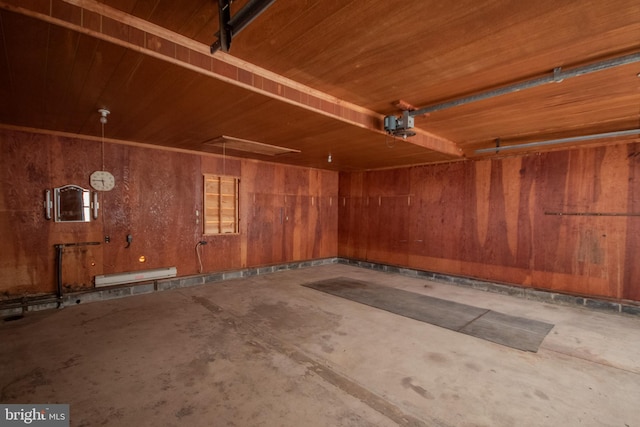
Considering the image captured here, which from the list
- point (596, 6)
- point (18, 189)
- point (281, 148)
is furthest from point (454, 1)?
point (18, 189)

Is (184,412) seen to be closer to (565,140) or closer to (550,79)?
(550,79)

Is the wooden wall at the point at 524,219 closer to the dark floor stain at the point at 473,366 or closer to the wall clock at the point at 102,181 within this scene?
the dark floor stain at the point at 473,366

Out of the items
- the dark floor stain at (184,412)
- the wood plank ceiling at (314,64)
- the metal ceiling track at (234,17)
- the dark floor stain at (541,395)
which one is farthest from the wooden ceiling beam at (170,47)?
the dark floor stain at (541,395)

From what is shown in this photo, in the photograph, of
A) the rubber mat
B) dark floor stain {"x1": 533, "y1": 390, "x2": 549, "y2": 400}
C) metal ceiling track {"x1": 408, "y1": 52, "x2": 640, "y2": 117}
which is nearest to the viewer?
metal ceiling track {"x1": 408, "y1": 52, "x2": 640, "y2": 117}

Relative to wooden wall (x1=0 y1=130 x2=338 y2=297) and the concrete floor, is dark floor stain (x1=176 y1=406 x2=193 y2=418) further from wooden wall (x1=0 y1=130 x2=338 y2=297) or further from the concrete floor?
wooden wall (x1=0 y1=130 x2=338 y2=297)

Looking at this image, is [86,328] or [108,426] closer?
[108,426]

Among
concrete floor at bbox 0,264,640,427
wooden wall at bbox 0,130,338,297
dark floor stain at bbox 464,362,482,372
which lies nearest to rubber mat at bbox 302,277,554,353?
concrete floor at bbox 0,264,640,427

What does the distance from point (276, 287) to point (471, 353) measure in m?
3.53

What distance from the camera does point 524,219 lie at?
545 cm

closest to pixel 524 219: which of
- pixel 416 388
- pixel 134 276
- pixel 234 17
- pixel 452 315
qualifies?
pixel 452 315

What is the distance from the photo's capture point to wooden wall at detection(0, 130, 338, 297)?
13.8 ft

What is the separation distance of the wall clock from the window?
1603 millimetres

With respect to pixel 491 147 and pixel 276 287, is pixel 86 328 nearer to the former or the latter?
pixel 276 287

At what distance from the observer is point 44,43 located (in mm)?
1974
